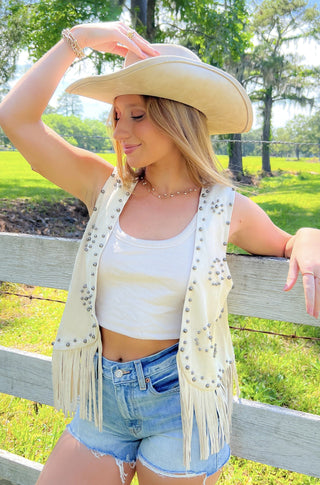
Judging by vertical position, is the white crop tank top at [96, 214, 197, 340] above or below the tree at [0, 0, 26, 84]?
below

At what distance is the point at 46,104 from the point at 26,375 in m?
1.18

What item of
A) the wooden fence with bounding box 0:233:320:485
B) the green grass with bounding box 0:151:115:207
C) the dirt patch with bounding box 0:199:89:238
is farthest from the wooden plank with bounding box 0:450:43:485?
the green grass with bounding box 0:151:115:207

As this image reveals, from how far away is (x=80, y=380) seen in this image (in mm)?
1498

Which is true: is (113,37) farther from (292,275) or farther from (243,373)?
(243,373)

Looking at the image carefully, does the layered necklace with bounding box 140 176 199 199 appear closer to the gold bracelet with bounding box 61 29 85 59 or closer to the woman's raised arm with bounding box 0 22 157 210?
the woman's raised arm with bounding box 0 22 157 210

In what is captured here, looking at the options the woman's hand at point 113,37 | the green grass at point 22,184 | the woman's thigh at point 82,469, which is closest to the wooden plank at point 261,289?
the woman's thigh at point 82,469

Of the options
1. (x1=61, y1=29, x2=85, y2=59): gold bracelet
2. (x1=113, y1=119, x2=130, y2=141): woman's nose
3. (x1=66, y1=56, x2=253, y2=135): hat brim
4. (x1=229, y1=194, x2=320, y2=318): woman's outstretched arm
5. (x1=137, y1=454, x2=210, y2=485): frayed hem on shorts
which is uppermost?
(x1=61, y1=29, x2=85, y2=59): gold bracelet

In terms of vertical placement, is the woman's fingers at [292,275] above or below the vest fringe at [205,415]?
above

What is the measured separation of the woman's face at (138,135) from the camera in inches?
56.1

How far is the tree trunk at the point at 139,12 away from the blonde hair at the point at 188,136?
27.4ft

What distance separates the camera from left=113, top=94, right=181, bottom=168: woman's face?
1426 millimetres

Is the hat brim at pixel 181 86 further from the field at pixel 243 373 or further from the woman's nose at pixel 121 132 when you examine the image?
the field at pixel 243 373

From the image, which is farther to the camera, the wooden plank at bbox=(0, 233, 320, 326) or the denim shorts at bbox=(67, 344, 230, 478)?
the wooden plank at bbox=(0, 233, 320, 326)

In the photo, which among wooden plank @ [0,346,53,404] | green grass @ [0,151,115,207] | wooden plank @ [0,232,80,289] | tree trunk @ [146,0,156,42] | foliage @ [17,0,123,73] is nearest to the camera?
wooden plank @ [0,232,80,289]
